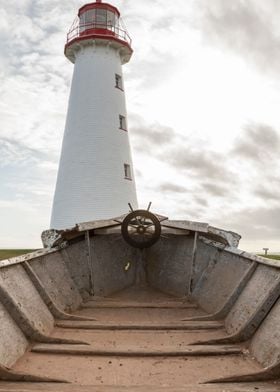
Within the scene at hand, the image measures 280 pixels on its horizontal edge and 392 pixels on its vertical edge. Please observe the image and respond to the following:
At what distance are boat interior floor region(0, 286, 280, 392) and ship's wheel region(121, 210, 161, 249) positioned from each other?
1.69 m

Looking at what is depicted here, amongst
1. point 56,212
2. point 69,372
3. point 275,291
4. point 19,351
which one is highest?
→ point 56,212

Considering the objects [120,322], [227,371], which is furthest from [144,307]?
[227,371]

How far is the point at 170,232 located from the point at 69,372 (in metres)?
4.54

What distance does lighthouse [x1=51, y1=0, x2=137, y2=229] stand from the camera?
16.5 meters

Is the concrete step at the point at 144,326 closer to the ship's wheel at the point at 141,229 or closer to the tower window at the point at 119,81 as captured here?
the ship's wheel at the point at 141,229

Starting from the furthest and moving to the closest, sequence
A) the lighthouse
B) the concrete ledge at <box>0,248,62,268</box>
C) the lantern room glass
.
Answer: the lantern room glass → the lighthouse → the concrete ledge at <box>0,248,62,268</box>

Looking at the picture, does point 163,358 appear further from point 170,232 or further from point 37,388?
point 170,232

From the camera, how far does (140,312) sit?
20.5 ft

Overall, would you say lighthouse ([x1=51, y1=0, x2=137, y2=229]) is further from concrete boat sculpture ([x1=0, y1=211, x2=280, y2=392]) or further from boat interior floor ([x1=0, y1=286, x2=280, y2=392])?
boat interior floor ([x1=0, y1=286, x2=280, y2=392])

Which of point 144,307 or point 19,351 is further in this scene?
point 144,307

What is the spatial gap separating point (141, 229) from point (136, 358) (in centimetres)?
359

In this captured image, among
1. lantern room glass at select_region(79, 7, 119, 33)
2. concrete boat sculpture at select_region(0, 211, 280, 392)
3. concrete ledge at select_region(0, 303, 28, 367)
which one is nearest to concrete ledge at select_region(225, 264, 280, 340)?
concrete boat sculpture at select_region(0, 211, 280, 392)

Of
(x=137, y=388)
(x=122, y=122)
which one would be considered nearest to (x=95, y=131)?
(x=122, y=122)

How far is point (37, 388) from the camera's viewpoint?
3.21 meters
